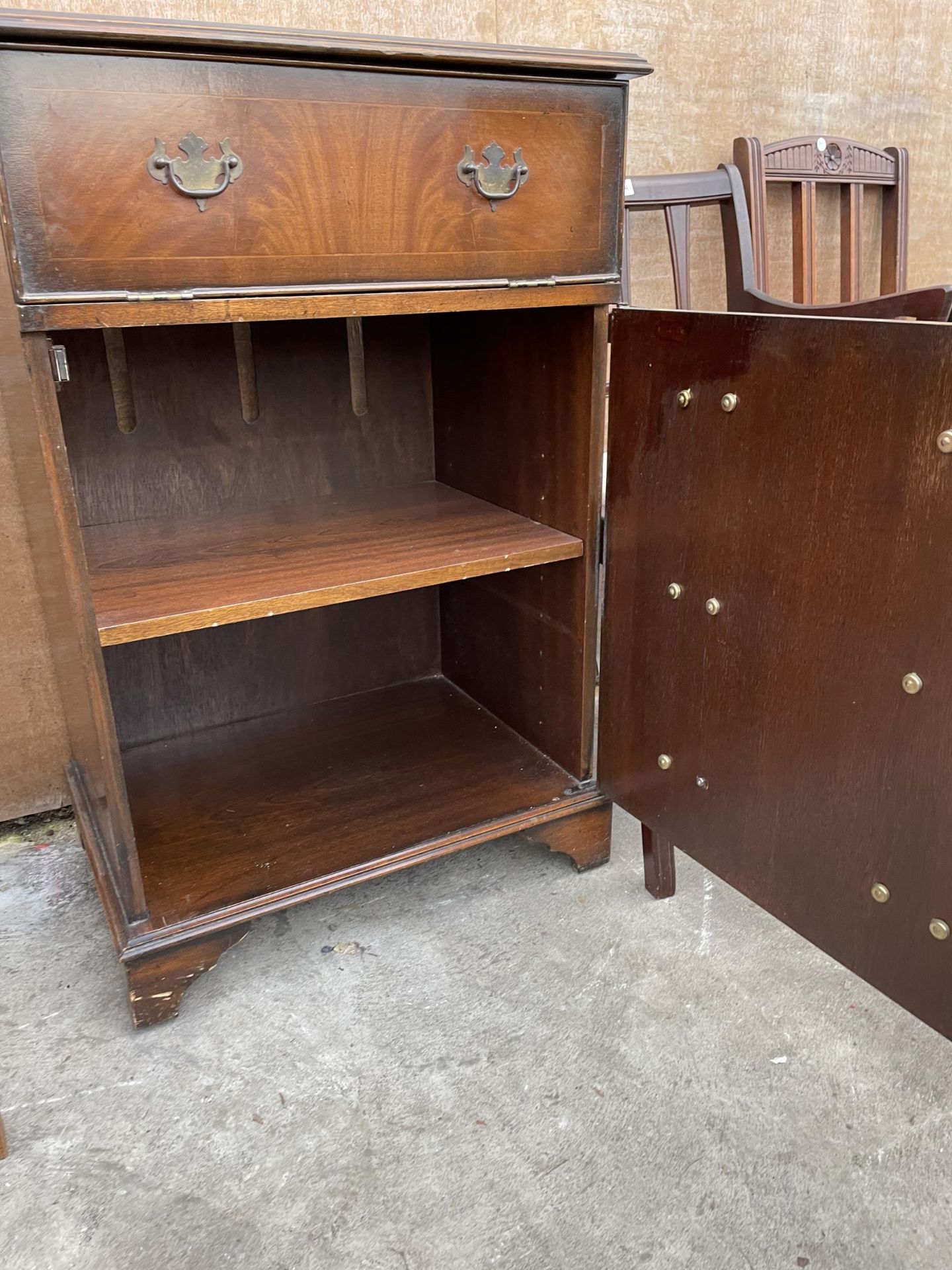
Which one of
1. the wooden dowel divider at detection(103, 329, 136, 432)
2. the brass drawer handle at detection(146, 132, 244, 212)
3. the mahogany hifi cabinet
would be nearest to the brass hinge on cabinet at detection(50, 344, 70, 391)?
the mahogany hifi cabinet

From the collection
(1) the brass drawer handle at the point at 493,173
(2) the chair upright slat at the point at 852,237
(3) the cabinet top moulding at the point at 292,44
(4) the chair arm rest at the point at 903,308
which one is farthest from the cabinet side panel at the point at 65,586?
(2) the chair upright slat at the point at 852,237

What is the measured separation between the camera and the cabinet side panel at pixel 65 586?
769mm

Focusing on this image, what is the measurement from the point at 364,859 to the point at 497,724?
364 mm

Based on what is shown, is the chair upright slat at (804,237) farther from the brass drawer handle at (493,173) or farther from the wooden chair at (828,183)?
the brass drawer handle at (493,173)

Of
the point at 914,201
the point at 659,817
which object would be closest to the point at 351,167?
the point at 659,817

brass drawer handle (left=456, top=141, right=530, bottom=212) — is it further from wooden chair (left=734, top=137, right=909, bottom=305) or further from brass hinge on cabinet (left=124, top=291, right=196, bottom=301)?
wooden chair (left=734, top=137, right=909, bottom=305)

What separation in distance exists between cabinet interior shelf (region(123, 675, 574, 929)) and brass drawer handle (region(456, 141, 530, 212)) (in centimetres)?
69

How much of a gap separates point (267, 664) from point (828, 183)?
1.18 meters

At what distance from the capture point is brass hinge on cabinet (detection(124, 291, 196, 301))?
74 cm

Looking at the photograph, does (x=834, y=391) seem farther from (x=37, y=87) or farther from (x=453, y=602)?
(x=453, y=602)

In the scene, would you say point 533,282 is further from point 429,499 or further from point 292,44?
point 429,499

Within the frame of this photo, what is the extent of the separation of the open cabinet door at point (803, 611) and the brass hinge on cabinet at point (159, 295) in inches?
17.0

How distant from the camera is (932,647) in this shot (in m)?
0.66

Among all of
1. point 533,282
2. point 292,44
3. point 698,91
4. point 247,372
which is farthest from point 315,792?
point 698,91
